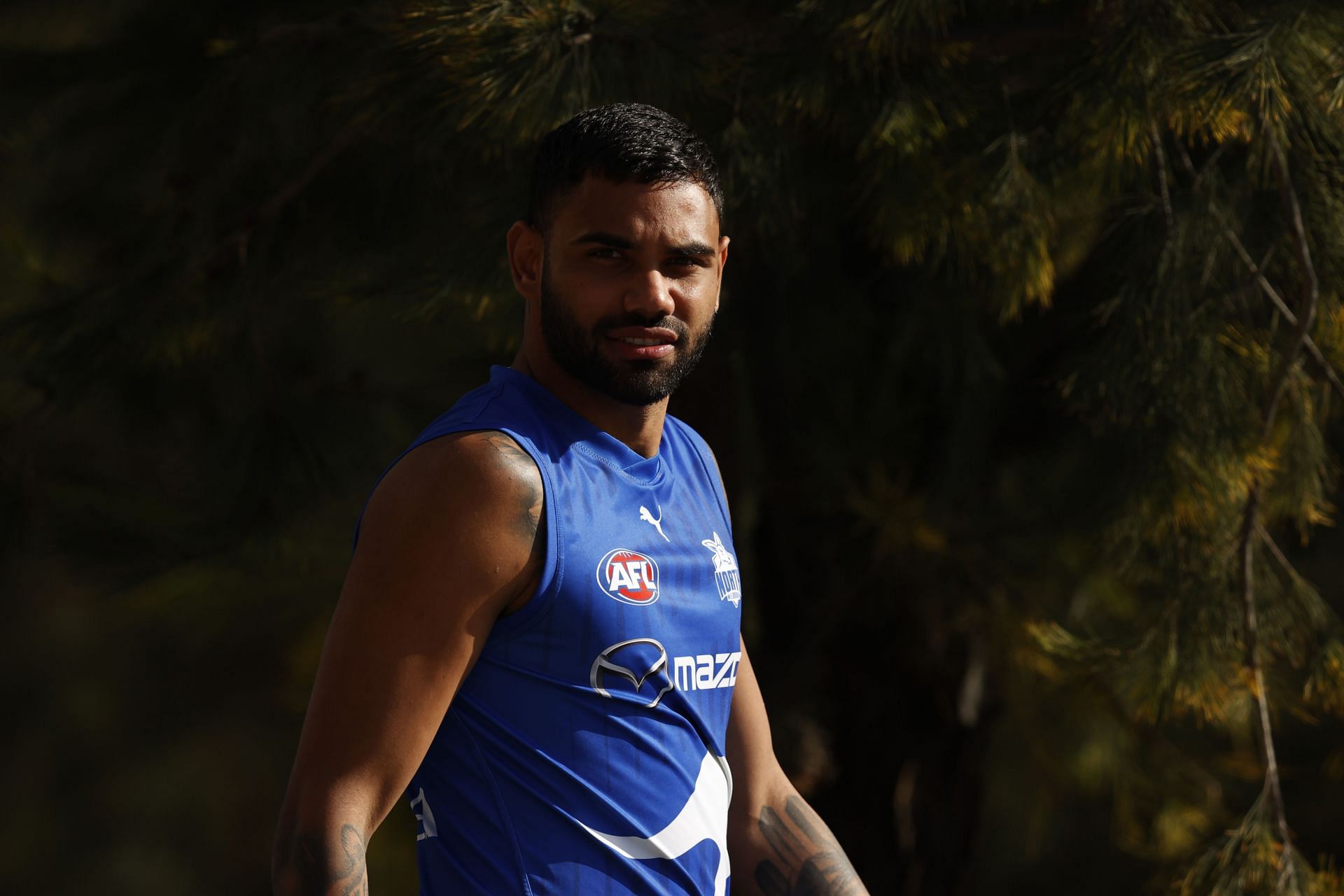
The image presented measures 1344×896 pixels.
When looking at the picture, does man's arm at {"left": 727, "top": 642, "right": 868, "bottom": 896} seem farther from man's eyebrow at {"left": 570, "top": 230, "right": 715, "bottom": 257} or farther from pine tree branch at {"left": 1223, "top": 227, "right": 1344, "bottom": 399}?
pine tree branch at {"left": 1223, "top": 227, "right": 1344, "bottom": 399}

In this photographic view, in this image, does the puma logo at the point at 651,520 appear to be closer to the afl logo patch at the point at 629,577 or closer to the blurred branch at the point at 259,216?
the afl logo patch at the point at 629,577

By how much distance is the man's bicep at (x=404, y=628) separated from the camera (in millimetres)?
1111

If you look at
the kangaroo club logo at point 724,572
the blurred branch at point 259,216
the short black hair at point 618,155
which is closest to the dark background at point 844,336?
the blurred branch at point 259,216

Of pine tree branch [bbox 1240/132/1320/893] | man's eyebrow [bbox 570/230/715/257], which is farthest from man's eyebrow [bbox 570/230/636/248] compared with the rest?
pine tree branch [bbox 1240/132/1320/893]

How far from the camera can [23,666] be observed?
23.1 feet

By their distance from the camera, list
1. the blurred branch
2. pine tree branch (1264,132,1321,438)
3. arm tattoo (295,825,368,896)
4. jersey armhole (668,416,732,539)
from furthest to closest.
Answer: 1. the blurred branch
2. pine tree branch (1264,132,1321,438)
3. jersey armhole (668,416,732,539)
4. arm tattoo (295,825,368,896)

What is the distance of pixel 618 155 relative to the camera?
1.25 metres

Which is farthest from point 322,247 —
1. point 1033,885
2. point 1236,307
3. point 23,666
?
point 1033,885

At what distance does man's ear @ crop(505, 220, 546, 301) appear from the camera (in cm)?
131

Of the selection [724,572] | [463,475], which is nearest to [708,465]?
[724,572]

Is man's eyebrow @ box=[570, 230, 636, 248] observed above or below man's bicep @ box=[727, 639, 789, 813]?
above

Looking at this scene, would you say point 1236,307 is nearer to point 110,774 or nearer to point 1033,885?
point 1033,885

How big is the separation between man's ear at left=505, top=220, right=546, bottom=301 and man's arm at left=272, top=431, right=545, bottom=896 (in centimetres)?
24

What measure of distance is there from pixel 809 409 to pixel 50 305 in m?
1.56
